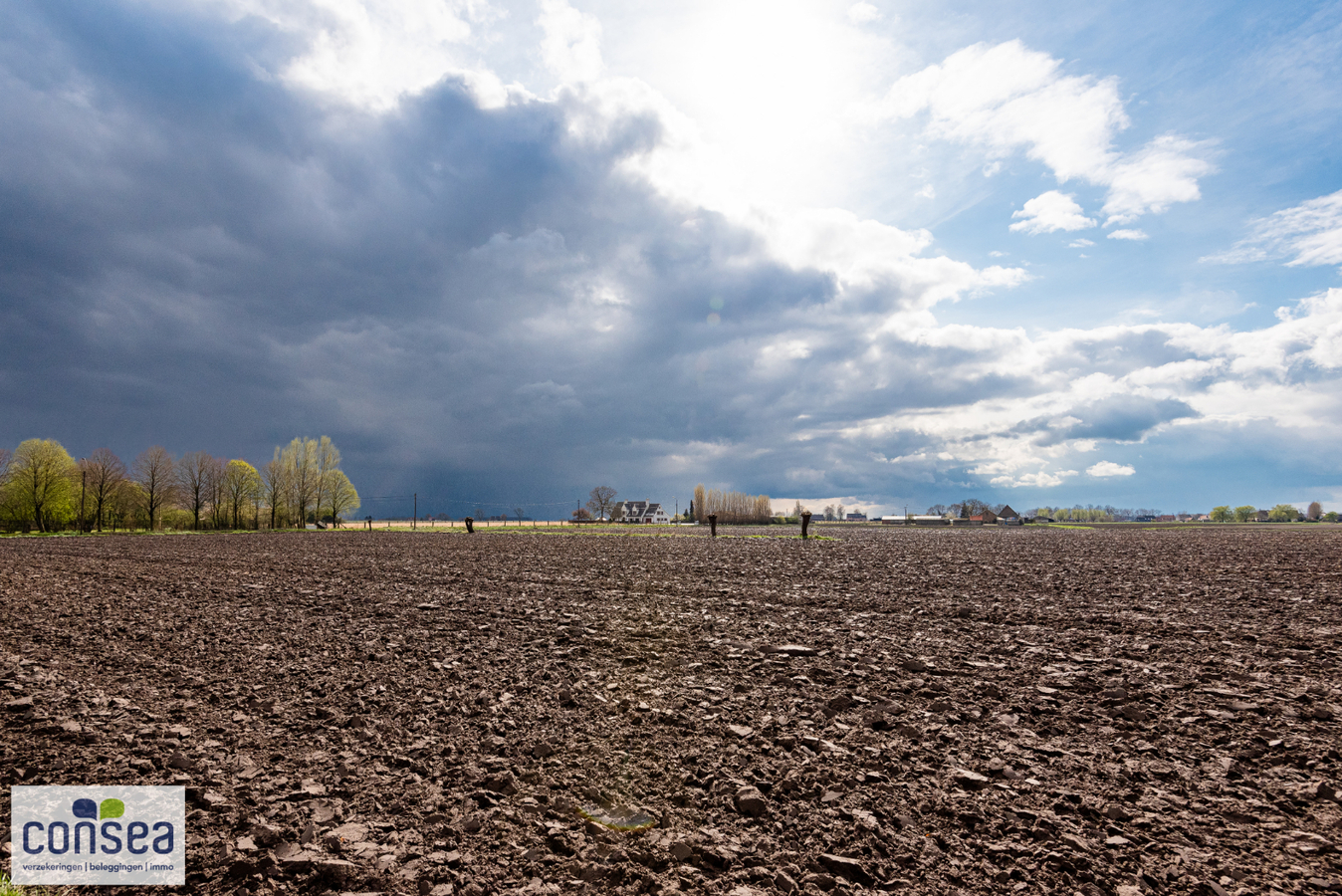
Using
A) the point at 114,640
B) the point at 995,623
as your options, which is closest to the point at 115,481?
the point at 114,640

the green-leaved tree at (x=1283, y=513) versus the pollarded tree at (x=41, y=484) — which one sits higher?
the pollarded tree at (x=41, y=484)

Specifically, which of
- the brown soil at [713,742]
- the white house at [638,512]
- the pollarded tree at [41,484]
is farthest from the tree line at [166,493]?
the brown soil at [713,742]

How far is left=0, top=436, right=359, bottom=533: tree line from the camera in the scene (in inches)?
2963

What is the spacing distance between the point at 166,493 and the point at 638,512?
104573 mm

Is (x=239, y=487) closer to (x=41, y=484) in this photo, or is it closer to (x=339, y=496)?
(x=339, y=496)

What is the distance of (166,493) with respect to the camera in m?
86.7

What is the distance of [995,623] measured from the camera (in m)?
Answer: 11.9

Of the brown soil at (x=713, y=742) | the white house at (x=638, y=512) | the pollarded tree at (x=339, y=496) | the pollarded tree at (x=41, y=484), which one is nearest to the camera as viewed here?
the brown soil at (x=713, y=742)

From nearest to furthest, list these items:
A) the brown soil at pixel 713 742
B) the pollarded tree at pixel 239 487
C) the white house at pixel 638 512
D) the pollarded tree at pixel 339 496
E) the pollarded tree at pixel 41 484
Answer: the brown soil at pixel 713 742 → the pollarded tree at pixel 41 484 → the pollarded tree at pixel 239 487 → the pollarded tree at pixel 339 496 → the white house at pixel 638 512

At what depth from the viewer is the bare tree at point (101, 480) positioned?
7912cm

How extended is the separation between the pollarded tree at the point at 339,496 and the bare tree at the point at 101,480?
2758cm

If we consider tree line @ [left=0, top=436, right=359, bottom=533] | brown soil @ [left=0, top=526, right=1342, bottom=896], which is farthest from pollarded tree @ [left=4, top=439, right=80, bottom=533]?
brown soil @ [left=0, top=526, right=1342, bottom=896]

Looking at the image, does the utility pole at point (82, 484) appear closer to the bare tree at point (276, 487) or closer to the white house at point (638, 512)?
the bare tree at point (276, 487)

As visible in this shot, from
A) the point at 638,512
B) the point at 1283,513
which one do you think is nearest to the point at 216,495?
the point at 638,512
